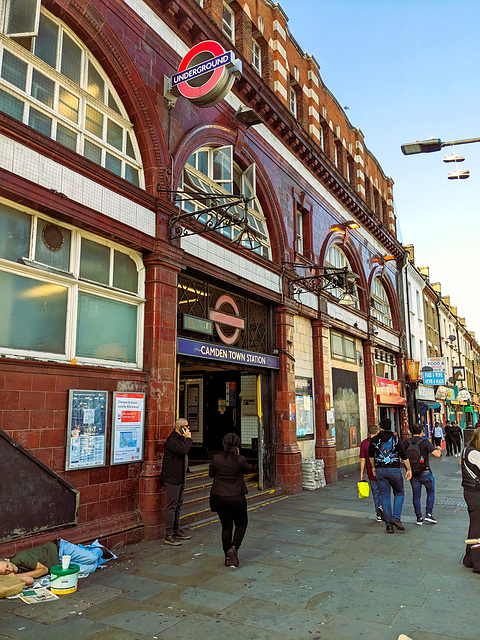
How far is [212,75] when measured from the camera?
8.85 m

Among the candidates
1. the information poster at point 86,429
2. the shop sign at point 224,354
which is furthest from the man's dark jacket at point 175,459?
the shop sign at point 224,354

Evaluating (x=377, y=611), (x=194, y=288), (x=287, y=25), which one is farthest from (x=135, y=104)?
(x=287, y=25)

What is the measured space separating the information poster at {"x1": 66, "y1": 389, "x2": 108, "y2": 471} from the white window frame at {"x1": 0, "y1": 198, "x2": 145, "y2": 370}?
0.55 metres

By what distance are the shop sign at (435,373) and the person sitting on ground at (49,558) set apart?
82.6ft

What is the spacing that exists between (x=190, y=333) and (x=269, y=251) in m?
4.81

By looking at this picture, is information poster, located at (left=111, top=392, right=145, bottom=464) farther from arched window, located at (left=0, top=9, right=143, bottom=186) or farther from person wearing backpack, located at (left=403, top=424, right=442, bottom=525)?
person wearing backpack, located at (left=403, top=424, right=442, bottom=525)

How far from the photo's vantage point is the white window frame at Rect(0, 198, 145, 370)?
675 centimetres

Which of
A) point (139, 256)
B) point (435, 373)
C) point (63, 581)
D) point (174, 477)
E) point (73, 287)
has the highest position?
point (139, 256)

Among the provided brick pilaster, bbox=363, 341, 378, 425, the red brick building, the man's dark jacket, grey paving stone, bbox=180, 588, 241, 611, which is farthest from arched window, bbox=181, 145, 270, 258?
brick pilaster, bbox=363, 341, 378, 425

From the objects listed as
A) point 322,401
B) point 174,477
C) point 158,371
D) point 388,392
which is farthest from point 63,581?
point 388,392

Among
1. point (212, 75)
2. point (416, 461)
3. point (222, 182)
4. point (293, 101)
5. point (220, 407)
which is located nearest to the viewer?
point (212, 75)

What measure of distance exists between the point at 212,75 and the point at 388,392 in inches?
704

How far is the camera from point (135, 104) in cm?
896

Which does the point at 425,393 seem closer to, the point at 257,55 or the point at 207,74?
the point at 257,55
